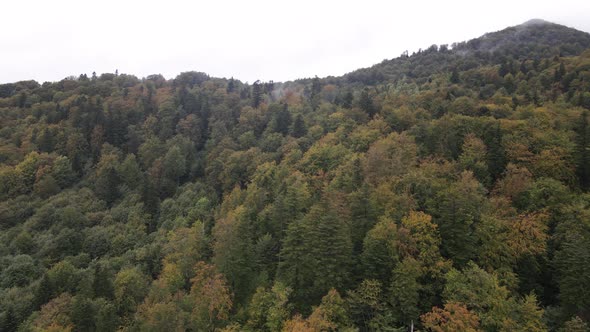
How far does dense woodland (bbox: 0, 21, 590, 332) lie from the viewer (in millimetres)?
34938

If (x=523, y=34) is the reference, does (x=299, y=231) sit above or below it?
below

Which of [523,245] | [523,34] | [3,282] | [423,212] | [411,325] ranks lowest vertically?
[3,282]

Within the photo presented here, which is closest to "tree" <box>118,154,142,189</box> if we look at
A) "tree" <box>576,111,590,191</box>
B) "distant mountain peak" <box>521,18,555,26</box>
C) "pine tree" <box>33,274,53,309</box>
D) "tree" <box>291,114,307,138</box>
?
"tree" <box>291,114,307,138</box>

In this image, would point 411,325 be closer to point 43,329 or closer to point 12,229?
point 43,329

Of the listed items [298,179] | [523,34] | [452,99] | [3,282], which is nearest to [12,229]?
[3,282]

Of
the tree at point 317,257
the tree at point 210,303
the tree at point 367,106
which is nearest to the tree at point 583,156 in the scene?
the tree at point 317,257

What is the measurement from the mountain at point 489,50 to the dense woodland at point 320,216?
41.0 m

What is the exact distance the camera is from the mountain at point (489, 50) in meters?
136

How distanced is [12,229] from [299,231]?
221 feet

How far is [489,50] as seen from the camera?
161m

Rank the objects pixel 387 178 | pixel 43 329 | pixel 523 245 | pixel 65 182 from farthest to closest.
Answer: pixel 65 182
pixel 387 178
pixel 43 329
pixel 523 245

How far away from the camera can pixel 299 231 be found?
41062mm

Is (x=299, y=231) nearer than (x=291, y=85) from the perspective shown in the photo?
Yes

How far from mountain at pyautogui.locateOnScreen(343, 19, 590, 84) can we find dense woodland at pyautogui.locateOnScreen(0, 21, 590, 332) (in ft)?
135
